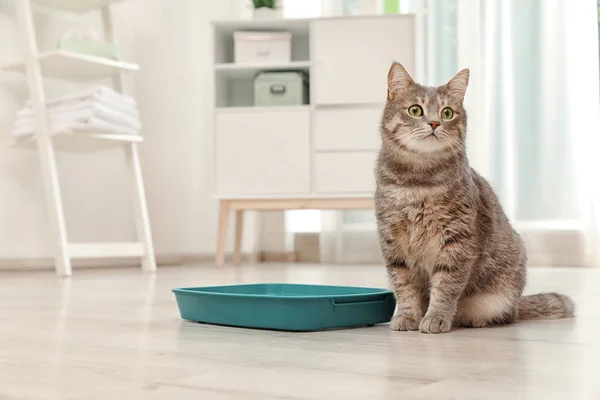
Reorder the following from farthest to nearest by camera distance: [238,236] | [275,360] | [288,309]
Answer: [238,236]
[288,309]
[275,360]

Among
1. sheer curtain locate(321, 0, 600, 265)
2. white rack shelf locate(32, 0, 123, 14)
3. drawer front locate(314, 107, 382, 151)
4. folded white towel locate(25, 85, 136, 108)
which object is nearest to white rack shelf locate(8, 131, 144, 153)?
folded white towel locate(25, 85, 136, 108)

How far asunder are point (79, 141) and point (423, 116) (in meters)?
2.25

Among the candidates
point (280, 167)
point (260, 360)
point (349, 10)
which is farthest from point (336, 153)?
point (260, 360)

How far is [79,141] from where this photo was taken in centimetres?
331

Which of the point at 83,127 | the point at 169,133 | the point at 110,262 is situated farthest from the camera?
the point at 169,133

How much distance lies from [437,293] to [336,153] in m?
2.17

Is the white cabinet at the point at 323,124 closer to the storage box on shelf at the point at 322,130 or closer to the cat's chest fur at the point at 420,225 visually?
the storage box on shelf at the point at 322,130

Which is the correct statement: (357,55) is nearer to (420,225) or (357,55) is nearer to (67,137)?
(67,137)

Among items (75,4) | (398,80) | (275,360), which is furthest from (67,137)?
(275,360)

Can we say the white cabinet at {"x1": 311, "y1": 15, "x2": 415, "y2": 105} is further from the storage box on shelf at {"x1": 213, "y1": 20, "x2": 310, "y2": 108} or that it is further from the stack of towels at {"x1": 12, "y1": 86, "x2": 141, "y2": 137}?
the stack of towels at {"x1": 12, "y1": 86, "x2": 141, "y2": 137}

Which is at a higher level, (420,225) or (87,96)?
(87,96)

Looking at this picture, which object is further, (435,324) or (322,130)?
(322,130)

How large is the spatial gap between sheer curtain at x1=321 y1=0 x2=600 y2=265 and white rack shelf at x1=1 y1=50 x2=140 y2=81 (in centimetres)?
134

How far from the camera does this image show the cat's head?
4.37 feet
